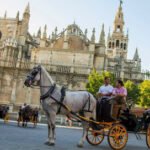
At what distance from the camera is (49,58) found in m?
54.2

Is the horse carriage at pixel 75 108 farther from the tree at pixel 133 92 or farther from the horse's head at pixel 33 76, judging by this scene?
the tree at pixel 133 92

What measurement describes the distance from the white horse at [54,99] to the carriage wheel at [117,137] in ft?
2.48

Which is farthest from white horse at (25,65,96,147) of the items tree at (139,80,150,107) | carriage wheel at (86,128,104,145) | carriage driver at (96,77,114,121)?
tree at (139,80,150,107)

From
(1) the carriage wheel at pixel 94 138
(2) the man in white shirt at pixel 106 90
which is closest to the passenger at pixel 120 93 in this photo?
(2) the man in white shirt at pixel 106 90

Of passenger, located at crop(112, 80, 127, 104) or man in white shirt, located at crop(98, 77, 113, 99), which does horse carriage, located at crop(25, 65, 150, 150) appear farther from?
man in white shirt, located at crop(98, 77, 113, 99)

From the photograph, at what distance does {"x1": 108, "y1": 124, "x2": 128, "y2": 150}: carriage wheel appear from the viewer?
371 inches

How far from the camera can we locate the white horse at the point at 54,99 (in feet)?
30.9

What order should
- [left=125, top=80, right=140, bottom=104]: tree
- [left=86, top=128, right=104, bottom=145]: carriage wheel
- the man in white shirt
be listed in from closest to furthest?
[left=86, top=128, right=104, bottom=145]: carriage wheel
the man in white shirt
[left=125, top=80, right=140, bottom=104]: tree

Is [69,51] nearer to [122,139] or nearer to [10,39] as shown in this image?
[10,39]

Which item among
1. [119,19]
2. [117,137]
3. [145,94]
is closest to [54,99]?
[117,137]

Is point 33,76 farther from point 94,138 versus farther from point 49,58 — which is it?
point 49,58

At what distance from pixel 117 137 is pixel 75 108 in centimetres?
146

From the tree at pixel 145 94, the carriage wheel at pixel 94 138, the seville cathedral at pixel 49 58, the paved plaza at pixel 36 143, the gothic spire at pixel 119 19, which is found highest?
the gothic spire at pixel 119 19

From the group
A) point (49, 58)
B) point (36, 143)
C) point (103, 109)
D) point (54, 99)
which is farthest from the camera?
point (49, 58)
